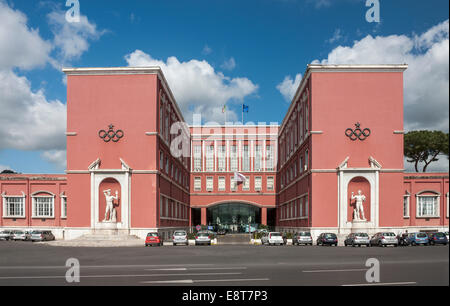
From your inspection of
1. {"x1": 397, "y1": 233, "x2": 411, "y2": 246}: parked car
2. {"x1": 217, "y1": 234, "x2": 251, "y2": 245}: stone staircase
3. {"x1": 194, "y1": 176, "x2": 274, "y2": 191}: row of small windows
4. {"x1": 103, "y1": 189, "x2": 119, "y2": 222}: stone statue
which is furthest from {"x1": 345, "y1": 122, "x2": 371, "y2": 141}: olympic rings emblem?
{"x1": 194, "y1": 176, "x2": 274, "y2": 191}: row of small windows

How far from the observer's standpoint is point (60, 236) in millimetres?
51812

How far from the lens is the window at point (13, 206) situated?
5262cm

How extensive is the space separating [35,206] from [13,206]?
109 inches

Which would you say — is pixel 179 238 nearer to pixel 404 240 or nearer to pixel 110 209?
pixel 110 209

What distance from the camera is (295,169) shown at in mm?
52594

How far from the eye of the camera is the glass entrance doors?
76.1 metres

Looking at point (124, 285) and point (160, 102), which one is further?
point (160, 102)

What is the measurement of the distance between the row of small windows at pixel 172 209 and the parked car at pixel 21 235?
1630 centimetres

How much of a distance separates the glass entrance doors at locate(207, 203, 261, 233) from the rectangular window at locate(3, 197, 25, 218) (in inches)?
1273

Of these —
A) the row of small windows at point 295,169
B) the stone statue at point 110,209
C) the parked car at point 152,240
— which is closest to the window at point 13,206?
the stone statue at point 110,209

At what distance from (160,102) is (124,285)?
34.8 m

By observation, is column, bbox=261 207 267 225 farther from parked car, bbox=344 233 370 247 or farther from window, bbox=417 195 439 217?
parked car, bbox=344 233 370 247
